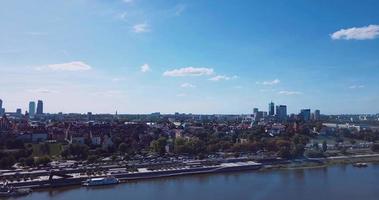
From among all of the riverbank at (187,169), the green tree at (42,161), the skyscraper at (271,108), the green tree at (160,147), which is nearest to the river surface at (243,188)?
the riverbank at (187,169)

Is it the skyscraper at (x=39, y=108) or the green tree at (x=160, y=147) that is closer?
the green tree at (x=160, y=147)

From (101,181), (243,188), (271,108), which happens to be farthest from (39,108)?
(243,188)

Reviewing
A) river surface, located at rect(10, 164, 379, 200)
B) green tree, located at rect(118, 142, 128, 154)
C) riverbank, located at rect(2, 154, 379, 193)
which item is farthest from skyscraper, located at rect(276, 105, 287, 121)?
river surface, located at rect(10, 164, 379, 200)

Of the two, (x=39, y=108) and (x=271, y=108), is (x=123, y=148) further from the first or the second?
(x=39, y=108)

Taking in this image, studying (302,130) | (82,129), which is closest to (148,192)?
(82,129)

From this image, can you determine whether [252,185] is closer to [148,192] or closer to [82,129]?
[148,192]

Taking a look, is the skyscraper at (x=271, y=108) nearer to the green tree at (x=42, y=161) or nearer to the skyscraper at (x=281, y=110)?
the skyscraper at (x=281, y=110)

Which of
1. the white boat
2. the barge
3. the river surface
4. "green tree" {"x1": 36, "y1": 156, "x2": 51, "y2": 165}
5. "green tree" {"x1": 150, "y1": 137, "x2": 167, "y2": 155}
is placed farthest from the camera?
"green tree" {"x1": 150, "y1": 137, "x2": 167, "y2": 155}

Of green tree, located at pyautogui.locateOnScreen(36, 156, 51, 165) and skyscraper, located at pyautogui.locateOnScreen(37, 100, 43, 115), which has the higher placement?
skyscraper, located at pyautogui.locateOnScreen(37, 100, 43, 115)

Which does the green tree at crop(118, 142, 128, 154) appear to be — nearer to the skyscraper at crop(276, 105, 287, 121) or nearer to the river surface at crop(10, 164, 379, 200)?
the river surface at crop(10, 164, 379, 200)
